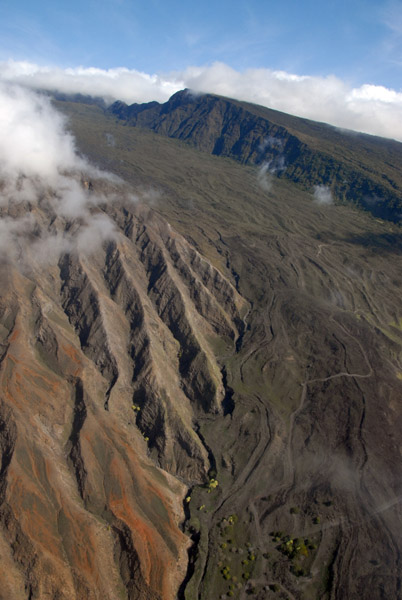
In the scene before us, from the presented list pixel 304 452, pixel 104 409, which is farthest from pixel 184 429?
pixel 304 452

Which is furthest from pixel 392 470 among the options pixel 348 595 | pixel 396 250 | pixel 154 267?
pixel 396 250

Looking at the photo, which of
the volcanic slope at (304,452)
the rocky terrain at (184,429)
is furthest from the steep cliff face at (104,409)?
the volcanic slope at (304,452)

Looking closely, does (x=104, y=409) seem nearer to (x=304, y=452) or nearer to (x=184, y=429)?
(x=184, y=429)

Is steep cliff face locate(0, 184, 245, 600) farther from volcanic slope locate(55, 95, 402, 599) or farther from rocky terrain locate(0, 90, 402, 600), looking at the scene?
volcanic slope locate(55, 95, 402, 599)

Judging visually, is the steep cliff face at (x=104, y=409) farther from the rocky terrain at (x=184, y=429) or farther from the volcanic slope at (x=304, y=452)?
the volcanic slope at (x=304, y=452)

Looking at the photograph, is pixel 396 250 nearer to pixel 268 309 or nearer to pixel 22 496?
pixel 268 309

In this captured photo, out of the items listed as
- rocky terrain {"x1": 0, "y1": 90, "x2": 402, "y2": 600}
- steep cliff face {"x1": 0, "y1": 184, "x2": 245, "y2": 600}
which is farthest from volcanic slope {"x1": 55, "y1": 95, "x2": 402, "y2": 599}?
steep cliff face {"x1": 0, "y1": 184, "x2": 245, "y2": 600}
